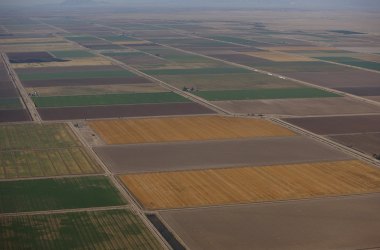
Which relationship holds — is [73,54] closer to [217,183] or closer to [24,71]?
[24,71]

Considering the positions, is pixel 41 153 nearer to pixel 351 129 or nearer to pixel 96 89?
pixel 351 129

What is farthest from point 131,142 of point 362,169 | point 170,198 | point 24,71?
point 24,71

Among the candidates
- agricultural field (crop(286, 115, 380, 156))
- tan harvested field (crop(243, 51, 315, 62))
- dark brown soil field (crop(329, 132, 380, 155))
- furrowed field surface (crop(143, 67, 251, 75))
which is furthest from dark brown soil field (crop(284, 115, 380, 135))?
tan harvested field (crop(243, 51, 315, 62))

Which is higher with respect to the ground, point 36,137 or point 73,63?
point 36,137

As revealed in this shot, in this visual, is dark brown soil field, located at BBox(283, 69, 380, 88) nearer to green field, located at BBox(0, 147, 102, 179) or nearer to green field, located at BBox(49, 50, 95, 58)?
green field, located at BBox(49, 50, 95, 58)

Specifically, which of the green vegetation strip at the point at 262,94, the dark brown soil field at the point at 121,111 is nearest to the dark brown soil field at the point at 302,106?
the green vegetation strip at the point at 262,94

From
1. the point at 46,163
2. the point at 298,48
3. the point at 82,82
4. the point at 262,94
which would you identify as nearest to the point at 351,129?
the point at 262,94
